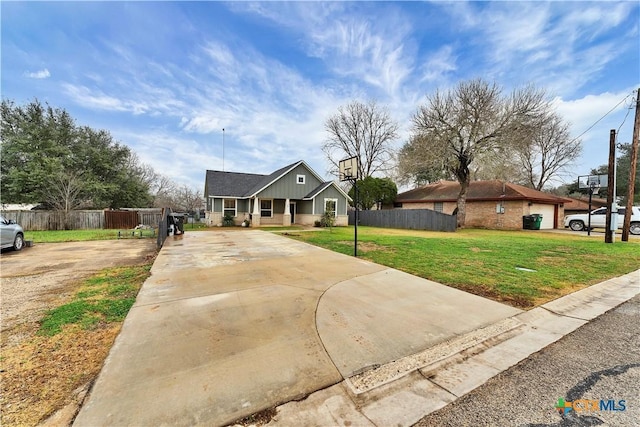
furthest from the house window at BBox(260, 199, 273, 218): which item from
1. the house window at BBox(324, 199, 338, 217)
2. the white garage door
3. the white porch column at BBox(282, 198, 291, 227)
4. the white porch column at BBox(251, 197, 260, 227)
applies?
the white garage door

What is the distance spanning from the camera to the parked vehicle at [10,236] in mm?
7862

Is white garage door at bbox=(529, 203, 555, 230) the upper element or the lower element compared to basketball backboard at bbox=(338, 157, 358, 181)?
lower

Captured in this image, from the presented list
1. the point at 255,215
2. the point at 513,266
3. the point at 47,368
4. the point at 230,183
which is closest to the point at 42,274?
the point at 47,368

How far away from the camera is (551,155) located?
92.9ft

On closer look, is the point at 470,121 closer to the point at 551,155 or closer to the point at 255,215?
the point at 255,215

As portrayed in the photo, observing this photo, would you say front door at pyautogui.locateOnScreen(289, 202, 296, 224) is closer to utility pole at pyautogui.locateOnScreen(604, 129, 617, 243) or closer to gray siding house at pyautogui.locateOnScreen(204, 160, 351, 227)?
gray siding house at pyautogui.locateOnScreen(204, 160, 351, 227)

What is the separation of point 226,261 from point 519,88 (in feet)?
71.3

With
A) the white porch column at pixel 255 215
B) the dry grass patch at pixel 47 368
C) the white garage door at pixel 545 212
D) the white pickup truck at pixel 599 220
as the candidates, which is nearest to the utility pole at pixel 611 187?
the white pickup truck at pixel 599 220

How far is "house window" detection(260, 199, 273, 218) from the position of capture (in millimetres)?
21047

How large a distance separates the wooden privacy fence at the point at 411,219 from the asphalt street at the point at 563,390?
15.4 meters

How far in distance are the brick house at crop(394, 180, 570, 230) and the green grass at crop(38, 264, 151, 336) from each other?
75.1 ft

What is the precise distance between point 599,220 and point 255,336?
2401 centimetres

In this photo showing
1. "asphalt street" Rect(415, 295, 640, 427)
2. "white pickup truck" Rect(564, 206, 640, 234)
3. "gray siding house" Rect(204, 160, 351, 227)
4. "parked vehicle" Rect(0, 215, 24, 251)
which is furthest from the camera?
"gray siding house" Rect(204, 160, 351, 227)

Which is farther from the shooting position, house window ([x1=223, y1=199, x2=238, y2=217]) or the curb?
house window ([x1=223, y1=199, x2=238, y2=217])
